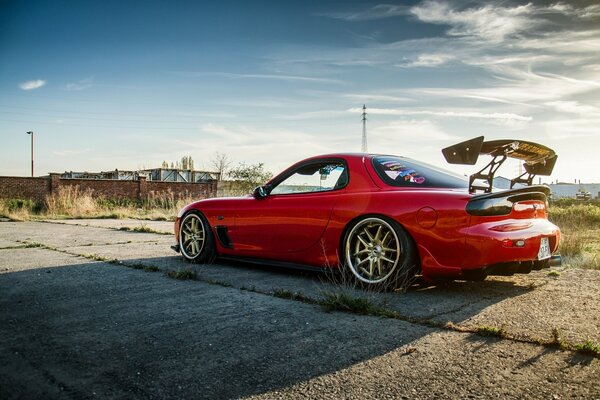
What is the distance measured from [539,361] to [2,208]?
73.6 feet

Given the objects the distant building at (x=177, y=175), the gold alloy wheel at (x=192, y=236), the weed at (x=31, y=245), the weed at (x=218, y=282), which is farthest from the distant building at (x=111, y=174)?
the weed at (x=218, y=282)

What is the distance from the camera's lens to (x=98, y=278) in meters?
4.71

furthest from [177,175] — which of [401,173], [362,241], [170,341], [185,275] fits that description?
[170,341]

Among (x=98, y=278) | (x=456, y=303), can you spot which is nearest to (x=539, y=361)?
(x=456, y=303)

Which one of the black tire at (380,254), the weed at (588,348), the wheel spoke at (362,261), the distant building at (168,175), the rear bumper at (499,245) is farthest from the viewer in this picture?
the distant building at (168,175)

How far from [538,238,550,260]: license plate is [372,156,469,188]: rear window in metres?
0.79

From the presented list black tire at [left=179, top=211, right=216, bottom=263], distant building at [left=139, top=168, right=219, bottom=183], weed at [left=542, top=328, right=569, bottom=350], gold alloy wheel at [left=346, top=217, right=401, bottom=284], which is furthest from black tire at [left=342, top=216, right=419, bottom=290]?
distant building at [left=139, top=168, right=219, bottom=183]

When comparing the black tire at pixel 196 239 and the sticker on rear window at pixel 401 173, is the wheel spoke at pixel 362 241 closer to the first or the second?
the sticker on rear window at pixel 401 173

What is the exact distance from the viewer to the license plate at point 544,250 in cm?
396

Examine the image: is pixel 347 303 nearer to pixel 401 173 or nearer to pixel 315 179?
pixel 401 173

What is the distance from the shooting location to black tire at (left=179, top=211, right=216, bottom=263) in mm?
5730

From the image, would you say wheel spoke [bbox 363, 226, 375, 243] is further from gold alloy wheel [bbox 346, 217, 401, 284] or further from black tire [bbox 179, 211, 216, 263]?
black tire [bbox 179, 211, 216, 263]

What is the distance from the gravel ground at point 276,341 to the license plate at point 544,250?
13.0 inches

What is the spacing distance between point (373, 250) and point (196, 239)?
2.60 meters
